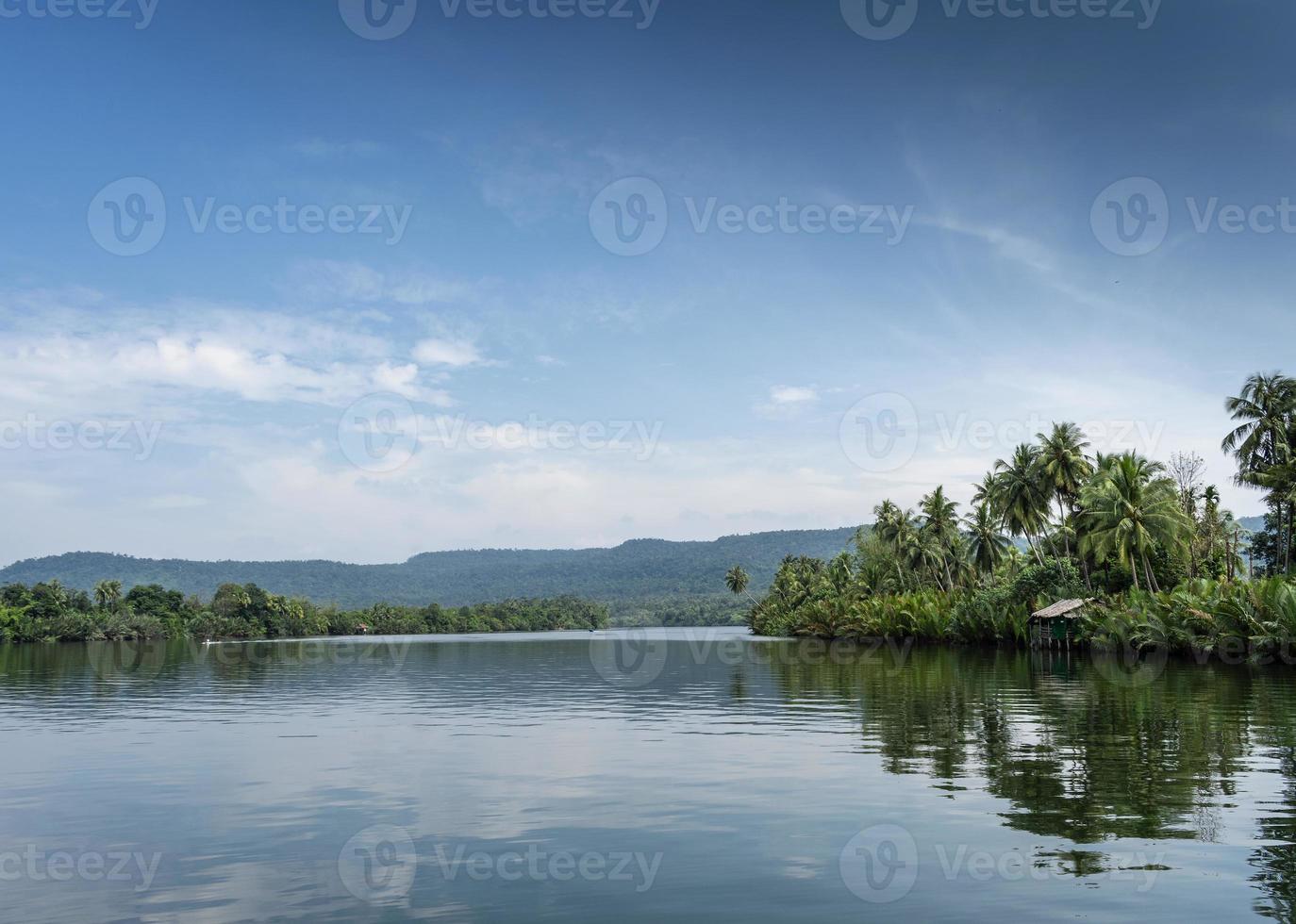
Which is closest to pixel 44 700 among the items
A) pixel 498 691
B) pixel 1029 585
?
pixel 498 691

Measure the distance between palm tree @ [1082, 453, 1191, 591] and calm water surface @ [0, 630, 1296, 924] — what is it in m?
34.5

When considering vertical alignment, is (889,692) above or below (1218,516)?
below

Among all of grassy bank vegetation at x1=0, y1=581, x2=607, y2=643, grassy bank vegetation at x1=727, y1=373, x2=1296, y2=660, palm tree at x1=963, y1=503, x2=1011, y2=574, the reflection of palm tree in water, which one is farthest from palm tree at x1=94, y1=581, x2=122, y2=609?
the reflection of palm tree in water

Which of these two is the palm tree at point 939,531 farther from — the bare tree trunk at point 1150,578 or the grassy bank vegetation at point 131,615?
the grassy bank vegetation at point 131,615

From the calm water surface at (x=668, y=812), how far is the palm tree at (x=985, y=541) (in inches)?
2484

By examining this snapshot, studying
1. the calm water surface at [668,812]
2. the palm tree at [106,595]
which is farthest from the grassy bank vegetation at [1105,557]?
the palm tree at [106,595]

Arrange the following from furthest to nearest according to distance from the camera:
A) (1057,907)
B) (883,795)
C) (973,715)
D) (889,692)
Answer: (889,692), (973,715), (883,795), (1057,907)

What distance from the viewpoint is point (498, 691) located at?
4659 centimetres

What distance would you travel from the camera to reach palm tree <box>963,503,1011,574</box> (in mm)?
97875

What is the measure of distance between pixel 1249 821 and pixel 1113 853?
3.22 m

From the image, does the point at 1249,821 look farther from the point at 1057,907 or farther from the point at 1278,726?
the point at 1278,726

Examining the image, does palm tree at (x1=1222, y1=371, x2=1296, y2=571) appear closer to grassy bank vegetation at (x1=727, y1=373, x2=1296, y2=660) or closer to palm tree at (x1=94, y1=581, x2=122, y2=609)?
grassy bank vegetation at (x1=727, y1=373, x2=1296, y2=660)

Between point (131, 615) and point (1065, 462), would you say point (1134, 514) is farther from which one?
point (131, 615)

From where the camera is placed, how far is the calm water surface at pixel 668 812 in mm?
11297
